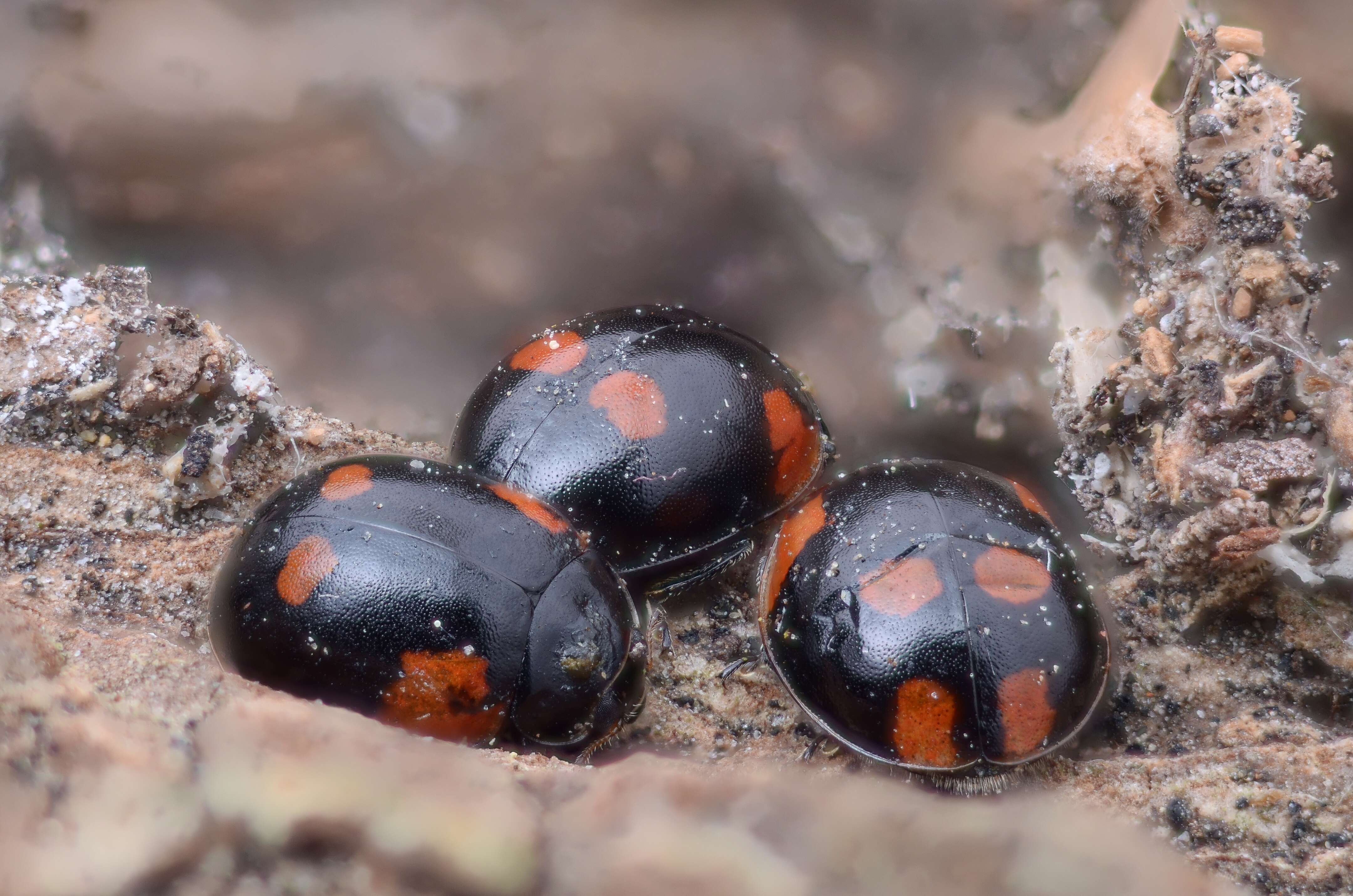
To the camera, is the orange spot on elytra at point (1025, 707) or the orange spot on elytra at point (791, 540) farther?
the orange spot on elytra at point (791, 540)

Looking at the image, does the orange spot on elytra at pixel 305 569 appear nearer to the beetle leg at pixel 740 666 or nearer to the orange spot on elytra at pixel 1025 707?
the beetle leg at pixel 740 666

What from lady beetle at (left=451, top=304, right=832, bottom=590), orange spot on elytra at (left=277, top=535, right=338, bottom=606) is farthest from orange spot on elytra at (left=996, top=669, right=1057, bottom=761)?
orange spot on elytra at (left=277, top=535, right=338, bottom=606)

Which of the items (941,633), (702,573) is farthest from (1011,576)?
(702,573)

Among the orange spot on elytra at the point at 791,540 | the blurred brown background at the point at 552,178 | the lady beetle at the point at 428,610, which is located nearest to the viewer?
the lady beetle at the point at 428,610

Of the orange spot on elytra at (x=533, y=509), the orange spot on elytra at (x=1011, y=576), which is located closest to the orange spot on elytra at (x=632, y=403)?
the orange spot on elytra at (x=533, y=509)

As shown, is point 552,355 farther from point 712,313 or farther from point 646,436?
point 712,313

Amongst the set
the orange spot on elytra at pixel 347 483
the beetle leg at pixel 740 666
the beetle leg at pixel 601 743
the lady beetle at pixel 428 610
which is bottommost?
the beetle leg at pixel 601 743
